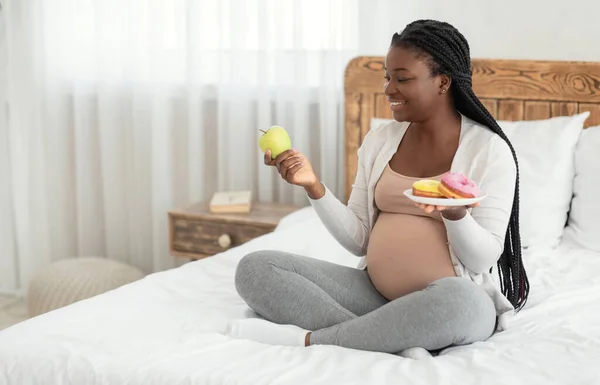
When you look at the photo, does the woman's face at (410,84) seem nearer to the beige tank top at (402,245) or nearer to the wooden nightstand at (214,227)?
the beige tank top at (402,245)

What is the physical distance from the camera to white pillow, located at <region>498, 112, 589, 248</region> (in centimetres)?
241

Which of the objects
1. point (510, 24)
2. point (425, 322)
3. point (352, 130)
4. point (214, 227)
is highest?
point (510, 24)

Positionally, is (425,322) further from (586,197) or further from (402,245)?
(586,197)

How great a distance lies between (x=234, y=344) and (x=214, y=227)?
1395 millimetres

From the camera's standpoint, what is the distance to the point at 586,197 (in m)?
2.42

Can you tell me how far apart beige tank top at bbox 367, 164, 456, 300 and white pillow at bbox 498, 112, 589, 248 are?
28.6 inches

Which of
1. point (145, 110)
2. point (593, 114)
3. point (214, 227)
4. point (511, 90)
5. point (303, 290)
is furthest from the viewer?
point (145, 110)

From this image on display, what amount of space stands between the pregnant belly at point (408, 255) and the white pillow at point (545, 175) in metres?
0.75

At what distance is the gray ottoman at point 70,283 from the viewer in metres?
3.04

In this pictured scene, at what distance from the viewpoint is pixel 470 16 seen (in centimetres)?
286

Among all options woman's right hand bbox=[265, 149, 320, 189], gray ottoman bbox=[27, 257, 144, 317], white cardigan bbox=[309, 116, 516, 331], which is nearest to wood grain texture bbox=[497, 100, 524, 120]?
white cardigan bbox=[309, 116, 516, 331]

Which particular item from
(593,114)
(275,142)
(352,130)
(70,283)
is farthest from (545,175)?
(70,283)

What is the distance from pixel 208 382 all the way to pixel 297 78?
1829mm

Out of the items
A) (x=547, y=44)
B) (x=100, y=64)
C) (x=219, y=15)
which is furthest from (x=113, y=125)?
(x=547, y=44)
